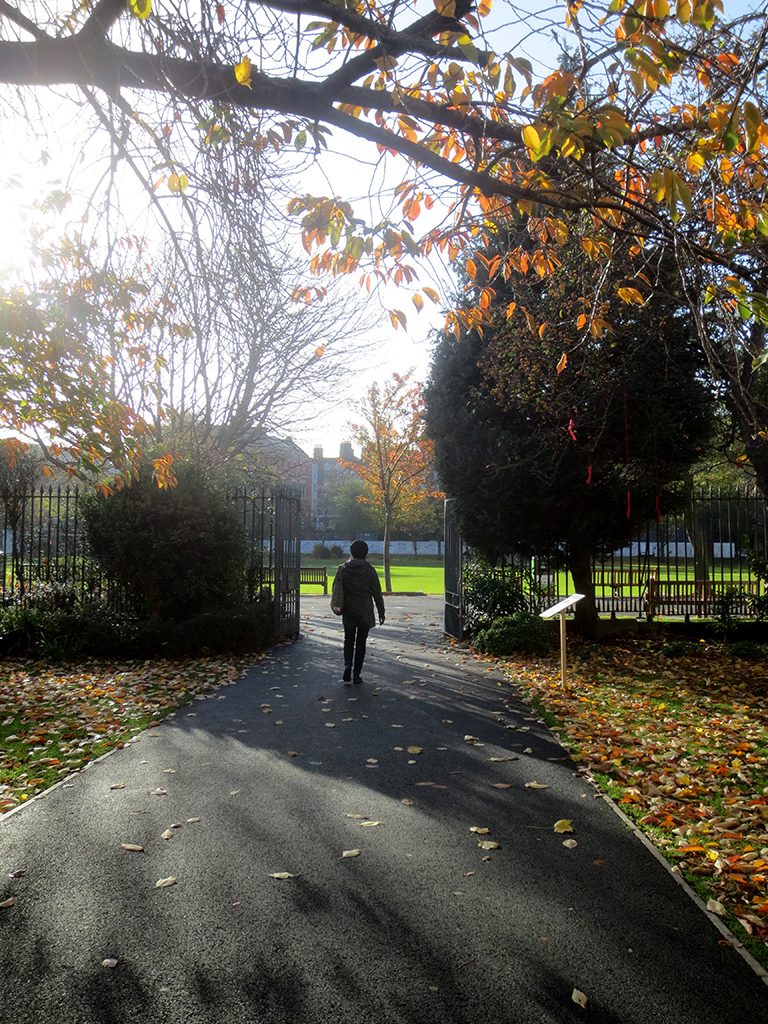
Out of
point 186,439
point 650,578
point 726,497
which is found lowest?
point 650,578

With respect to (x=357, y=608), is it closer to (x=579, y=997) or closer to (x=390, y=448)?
(x=579, y=997)

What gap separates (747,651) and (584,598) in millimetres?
2807

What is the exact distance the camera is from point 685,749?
6.34 meters

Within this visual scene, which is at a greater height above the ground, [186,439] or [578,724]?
[186,439]

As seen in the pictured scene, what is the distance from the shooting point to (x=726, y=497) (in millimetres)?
13438

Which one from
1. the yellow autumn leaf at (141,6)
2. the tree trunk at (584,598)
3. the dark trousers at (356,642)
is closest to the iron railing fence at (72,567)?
the dark trousers at (356,642)

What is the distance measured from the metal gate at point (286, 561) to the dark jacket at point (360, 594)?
154 inches

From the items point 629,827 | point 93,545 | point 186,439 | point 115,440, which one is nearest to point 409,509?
point 186,439

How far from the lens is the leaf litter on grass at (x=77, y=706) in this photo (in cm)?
580

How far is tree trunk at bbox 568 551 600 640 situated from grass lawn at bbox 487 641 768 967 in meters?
1.59

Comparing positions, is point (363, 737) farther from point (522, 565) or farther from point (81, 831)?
point (522, 565)

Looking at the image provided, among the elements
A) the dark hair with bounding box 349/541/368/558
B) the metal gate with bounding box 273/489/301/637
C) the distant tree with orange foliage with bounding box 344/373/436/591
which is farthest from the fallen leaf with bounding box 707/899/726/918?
the distant tree with orange foliage with bounding box 344/373/436/591

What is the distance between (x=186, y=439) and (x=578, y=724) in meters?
10.3

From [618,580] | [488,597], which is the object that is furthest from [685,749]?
[618,580]
